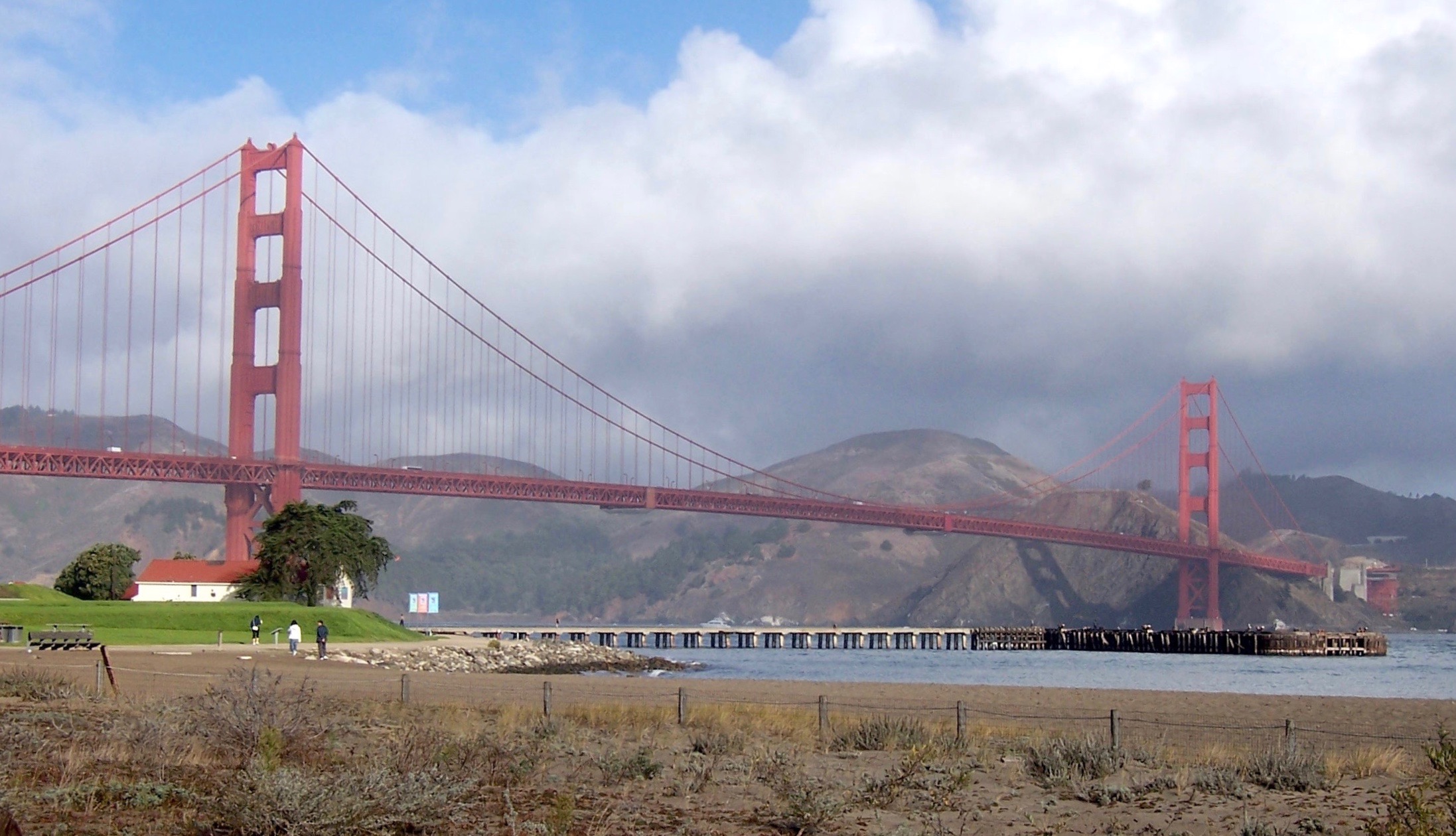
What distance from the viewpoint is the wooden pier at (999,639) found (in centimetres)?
10262

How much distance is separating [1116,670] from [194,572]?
145 ft

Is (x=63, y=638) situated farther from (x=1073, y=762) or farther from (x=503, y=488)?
(x=503, y=488)

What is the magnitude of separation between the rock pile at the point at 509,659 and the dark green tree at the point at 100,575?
64.3ft

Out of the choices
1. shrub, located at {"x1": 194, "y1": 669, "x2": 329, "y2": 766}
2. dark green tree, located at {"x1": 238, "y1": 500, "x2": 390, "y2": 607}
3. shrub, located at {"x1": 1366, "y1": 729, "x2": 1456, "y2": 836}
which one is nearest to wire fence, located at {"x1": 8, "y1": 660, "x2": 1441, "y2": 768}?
shrub, located at {"x1": 194, "y1": 669, "x2": 329, "y2": 766}

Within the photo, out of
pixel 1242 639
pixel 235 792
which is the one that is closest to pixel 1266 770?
pixel 235 792

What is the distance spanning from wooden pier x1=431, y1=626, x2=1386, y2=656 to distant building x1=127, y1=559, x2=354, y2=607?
76.5 ft

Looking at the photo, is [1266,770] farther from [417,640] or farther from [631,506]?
[631,506]

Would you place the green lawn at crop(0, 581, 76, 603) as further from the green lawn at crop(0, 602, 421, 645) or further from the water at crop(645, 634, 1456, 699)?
the water at crop(645, 634, 1456, 699)

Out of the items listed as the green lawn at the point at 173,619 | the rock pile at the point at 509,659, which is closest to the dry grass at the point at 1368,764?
the rock pile at the point at 509,659

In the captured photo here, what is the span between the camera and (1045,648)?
116 meters

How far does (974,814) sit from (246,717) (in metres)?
7.82

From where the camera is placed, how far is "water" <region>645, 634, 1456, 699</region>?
5322cm

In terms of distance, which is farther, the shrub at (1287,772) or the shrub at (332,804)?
the shrub at (1287,772)

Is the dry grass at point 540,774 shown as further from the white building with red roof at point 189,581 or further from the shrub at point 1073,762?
the white building with red roof at point 189,581
